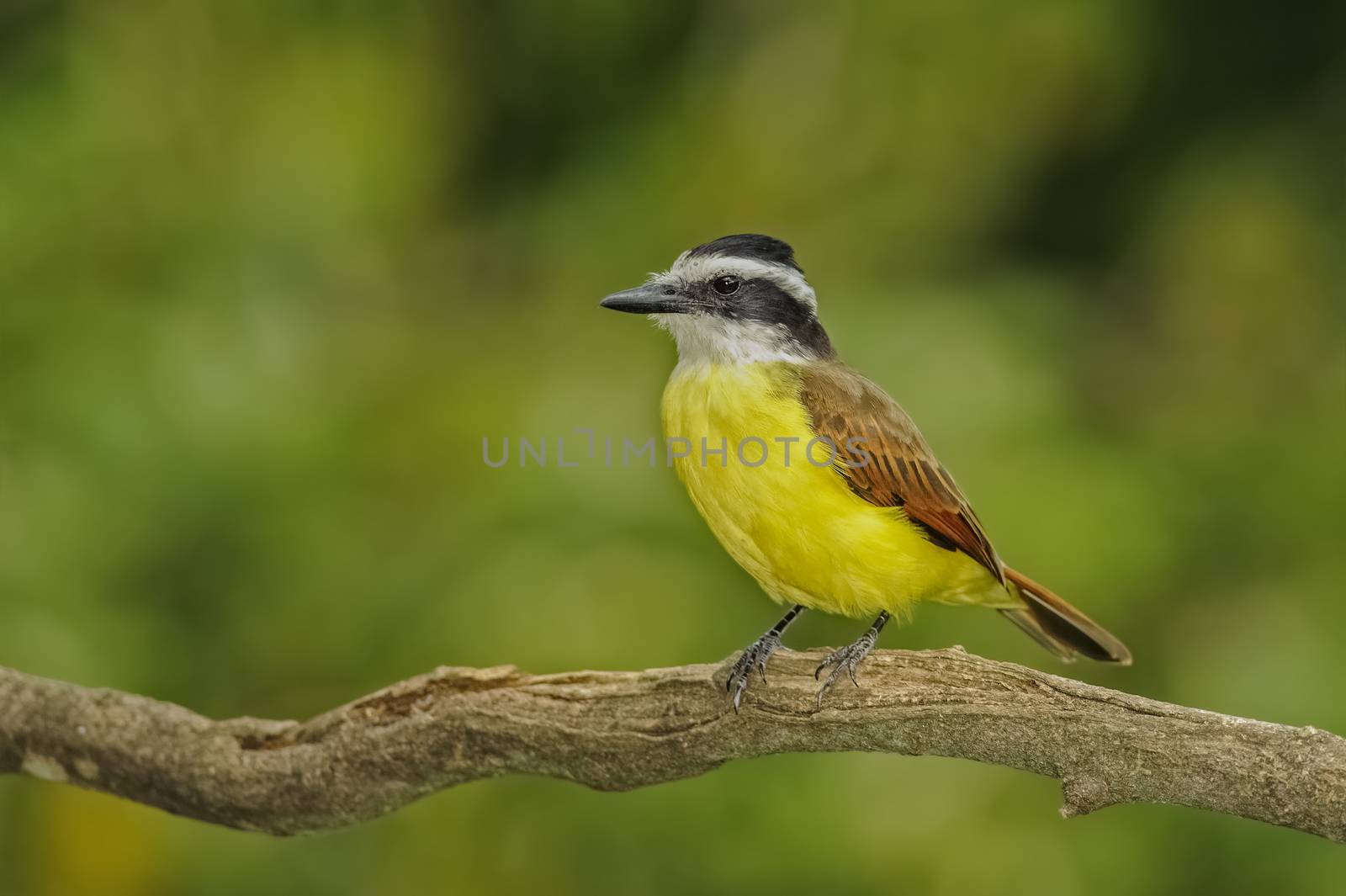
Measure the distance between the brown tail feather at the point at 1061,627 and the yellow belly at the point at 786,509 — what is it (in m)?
0.32

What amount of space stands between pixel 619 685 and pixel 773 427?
82cm

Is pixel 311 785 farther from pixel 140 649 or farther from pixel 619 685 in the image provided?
pixel 140 649

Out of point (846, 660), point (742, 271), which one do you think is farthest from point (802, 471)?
point (742, 271)

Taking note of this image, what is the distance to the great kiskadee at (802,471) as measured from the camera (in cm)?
398

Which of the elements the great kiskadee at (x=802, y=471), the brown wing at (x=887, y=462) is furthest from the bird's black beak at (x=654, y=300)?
the brown wing at (x=887, y=462)

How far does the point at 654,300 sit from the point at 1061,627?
1.63 m

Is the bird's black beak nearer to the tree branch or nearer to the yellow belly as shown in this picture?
the yellow belly

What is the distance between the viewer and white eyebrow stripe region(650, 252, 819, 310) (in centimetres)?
434

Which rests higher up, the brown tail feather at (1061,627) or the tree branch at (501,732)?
the brown tail feather at (1061,627)

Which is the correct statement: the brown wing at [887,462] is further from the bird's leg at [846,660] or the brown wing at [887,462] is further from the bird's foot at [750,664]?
the bird's foot at [750,664]

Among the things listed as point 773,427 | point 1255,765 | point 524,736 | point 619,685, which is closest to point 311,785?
point 524,736

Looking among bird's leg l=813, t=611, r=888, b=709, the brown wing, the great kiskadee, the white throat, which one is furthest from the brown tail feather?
the white throat

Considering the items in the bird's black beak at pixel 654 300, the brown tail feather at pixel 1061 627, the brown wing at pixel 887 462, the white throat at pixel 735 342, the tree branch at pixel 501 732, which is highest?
the bird's black beak at pixel 654 300

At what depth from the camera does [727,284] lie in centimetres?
439
